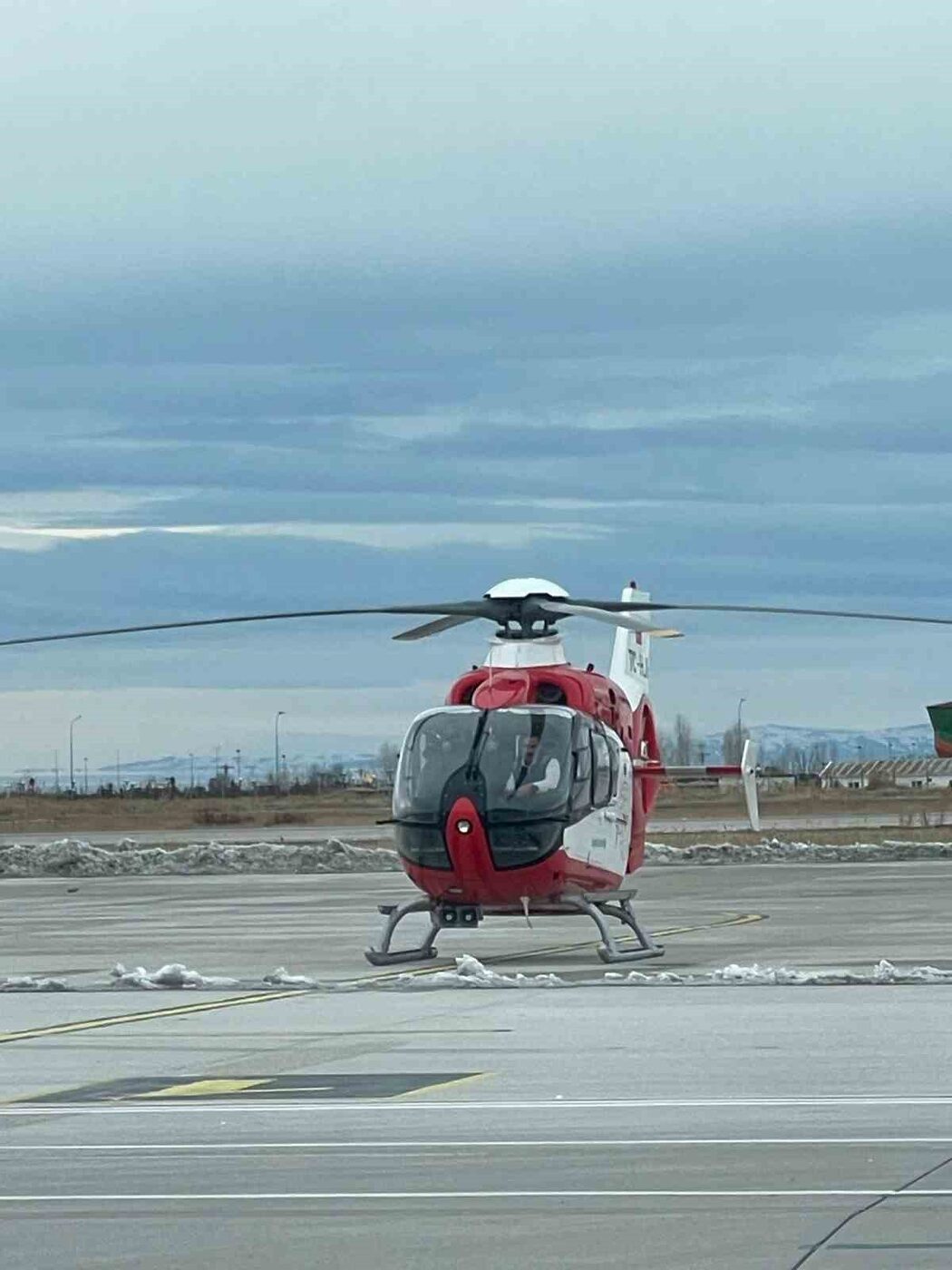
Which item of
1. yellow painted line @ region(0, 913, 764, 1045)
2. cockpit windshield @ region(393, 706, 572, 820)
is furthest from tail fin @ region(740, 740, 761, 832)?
cockpit windshield @ region(393, 706, 572, 820)

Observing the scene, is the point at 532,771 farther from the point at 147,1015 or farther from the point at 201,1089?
the point at 201,1089

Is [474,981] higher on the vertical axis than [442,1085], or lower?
lower

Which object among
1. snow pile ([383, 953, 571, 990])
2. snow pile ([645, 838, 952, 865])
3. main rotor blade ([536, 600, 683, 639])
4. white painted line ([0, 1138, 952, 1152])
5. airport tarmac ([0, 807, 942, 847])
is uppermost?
main rotor blade ([536, 600, 683, 639])

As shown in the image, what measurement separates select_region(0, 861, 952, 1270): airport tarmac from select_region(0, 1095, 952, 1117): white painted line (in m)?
0.04

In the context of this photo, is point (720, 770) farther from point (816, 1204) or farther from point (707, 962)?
point (816, 1204)

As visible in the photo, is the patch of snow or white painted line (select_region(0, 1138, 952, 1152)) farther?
the patch of snow

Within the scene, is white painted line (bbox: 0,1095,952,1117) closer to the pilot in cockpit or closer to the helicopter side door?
the pilot in cockpit

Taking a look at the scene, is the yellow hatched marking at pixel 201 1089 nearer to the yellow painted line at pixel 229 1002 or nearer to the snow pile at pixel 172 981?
the yellow painted line at pixel 229 1002

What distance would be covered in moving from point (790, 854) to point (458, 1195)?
54714mm

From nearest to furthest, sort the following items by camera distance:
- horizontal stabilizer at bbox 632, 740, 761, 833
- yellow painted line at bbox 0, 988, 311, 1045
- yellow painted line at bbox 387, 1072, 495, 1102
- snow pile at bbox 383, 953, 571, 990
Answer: yellow painted line at bbox 387, 1072, 495, 1102, yellow painted line at bbox 0, 988, 311, 1045, snow pile at bbox 383, 953, 571, 990, horizontal stabilizer at bbox 632, 740, 761, 833

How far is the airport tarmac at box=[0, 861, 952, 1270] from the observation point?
9.09 metres

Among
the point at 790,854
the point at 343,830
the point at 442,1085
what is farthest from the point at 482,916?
the point at 343,830

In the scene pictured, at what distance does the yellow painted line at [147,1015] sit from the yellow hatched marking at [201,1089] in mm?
3485

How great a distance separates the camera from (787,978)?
21.5m
